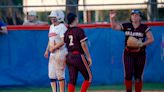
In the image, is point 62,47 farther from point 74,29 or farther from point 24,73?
point 24,73

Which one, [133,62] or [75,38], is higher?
[75,38]

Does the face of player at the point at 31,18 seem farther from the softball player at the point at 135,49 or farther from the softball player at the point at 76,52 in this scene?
the softball player at the point at 76,52

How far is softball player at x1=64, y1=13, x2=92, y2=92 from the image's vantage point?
38.9 feet

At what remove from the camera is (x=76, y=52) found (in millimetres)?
11922

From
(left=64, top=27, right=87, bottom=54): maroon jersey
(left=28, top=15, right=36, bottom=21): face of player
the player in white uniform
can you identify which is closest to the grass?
(left=28, top=15, right=36, bottom=21): face of player

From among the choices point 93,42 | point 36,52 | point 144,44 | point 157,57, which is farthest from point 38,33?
point 144,44

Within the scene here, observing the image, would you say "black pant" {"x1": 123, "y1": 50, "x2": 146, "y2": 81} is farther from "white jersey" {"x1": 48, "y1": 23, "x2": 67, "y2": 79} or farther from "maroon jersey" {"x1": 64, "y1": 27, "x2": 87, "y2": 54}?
"white jersey" {"x1": 48, "y1": 23, "x2": 67, "y2": 79}

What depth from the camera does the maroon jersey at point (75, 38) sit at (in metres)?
Answer: 11.9

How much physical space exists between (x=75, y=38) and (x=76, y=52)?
11.2 inches

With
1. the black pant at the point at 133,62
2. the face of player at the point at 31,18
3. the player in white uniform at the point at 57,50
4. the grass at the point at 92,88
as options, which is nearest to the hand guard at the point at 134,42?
the black pant at the point at 133,62

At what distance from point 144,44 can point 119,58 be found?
3918 millimetres

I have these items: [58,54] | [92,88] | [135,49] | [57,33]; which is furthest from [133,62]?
[92,88]

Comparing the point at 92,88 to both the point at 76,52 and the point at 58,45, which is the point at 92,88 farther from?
the point at 76,52

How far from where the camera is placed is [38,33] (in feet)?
52.1
